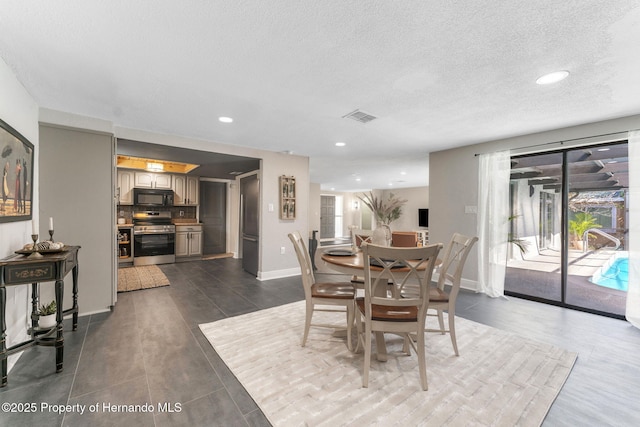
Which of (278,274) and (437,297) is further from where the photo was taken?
(278,274)

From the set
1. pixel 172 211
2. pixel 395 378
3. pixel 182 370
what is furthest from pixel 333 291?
pixel 172 211

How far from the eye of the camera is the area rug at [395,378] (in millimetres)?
1537

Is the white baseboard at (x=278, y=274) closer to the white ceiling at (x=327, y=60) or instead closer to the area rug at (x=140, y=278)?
the area rug at (x=140, y=278)

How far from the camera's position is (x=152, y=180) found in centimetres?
610

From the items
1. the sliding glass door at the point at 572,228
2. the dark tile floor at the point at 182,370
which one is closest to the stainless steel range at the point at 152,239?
the dark tile floor at the point at 182,370

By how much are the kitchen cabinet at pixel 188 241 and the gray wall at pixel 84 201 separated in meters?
3.26

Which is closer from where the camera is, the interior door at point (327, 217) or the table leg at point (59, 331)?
the table leg at point (59, 331)

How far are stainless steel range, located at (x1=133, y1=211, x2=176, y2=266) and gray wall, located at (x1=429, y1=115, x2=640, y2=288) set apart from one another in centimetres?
564

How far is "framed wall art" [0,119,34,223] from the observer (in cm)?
187

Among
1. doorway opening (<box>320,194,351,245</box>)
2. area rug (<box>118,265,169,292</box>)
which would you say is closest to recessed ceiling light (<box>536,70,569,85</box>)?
area rug (<box>118,265,169,292</box>)

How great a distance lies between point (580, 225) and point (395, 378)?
11.2 ft

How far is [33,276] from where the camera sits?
1891 mm

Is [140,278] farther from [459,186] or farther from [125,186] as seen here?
[459,186]

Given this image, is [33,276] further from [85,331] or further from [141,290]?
[141,290]
